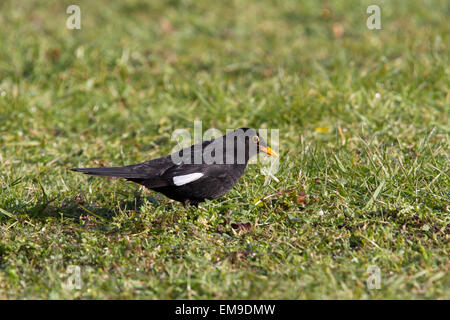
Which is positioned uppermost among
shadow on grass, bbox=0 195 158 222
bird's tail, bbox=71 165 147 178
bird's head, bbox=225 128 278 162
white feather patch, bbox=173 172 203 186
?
bird's head, bbox=225 128 278 162

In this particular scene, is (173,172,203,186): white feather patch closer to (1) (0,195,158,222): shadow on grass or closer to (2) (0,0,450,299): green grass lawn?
(2) (0,0,450,299): green grass lawn

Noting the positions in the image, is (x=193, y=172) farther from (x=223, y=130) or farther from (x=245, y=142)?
(x=223, y=130)

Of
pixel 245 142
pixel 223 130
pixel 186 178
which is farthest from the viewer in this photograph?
pixel 223 130

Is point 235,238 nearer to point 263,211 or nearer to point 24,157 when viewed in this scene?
point 263,211

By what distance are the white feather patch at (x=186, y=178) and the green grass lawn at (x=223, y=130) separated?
0.83 feet

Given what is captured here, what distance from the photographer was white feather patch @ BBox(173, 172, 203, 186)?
14.8 feet

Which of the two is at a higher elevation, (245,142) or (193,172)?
(245,142)

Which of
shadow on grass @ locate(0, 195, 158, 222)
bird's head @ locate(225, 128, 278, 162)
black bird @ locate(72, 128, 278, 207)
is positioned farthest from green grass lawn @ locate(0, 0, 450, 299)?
bird's head @ locate(225, 128, 278, 162)

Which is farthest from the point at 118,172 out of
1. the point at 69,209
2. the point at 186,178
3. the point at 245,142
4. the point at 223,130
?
the point at 223,130

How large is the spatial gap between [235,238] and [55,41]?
5.40m

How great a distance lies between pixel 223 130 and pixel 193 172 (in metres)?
1.85

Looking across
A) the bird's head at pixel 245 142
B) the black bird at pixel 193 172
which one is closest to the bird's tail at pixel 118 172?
the black bird at pixel 193 172

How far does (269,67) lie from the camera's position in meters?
7.95

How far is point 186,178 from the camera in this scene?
4.55 metres
